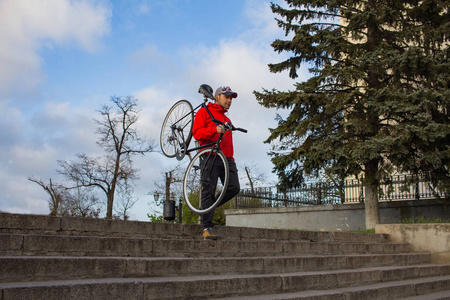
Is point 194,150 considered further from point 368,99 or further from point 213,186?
point 368,99

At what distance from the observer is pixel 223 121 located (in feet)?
21.1

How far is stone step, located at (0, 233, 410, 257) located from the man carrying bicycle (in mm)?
318

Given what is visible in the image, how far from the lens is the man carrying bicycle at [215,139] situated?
6059 mm

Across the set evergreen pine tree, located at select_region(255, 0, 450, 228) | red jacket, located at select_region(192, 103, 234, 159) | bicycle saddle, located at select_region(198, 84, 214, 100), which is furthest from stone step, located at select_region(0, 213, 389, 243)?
evergreen pine tree, located at select_region(255, 0, 450, 228)

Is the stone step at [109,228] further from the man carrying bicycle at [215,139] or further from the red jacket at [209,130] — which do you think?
the red jacket at [209,130]

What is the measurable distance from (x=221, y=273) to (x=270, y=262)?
91cm

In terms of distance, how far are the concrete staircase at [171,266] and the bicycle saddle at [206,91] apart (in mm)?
2014

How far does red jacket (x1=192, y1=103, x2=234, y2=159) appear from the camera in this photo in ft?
20.5

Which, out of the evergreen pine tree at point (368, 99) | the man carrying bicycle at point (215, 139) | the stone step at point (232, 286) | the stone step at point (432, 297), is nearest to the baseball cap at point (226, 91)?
the man carrying bicycle at point (215, 139)

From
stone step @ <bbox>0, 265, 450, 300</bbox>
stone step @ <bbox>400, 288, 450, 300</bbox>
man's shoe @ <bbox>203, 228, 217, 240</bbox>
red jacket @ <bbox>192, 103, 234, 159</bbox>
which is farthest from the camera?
stone step @ <bbox>400, 288, 450, 300</bbox>

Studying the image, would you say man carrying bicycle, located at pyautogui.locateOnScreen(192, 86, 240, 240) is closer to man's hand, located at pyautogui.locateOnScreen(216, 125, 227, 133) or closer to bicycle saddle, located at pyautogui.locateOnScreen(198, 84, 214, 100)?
man's hand, located at pyautogui.locateOnScreen(216, 125, 227, 133)

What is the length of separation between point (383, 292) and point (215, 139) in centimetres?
335

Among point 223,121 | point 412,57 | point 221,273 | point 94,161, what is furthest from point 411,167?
point 94,161

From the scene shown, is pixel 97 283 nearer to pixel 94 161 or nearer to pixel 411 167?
pixel 411 167
